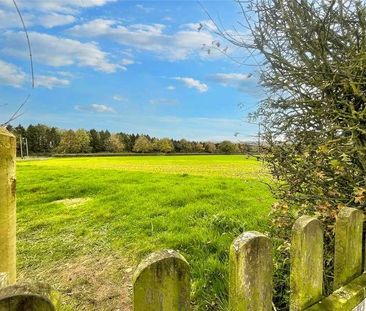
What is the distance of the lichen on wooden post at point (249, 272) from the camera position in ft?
4.21

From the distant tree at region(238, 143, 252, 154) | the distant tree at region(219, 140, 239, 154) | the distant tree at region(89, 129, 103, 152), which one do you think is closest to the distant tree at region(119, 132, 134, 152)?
the distant tree at region(89, 129, 103, 152)

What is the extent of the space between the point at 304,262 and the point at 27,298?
1.22 meters

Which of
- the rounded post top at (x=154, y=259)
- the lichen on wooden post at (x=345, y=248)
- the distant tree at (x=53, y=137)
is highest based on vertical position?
the distant tree at (x=53, y=137)

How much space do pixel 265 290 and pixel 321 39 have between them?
198 cm

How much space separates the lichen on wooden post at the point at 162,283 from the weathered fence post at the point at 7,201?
3.27 ft

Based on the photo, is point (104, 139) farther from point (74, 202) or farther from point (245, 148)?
point (245, 148)

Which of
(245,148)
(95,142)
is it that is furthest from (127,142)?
(245,148)

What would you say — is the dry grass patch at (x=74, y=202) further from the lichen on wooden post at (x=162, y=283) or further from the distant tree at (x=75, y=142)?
the distant tree at (x=75, y=142)

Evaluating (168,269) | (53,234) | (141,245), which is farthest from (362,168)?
(53,234)

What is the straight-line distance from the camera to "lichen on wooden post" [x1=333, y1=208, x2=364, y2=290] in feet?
6.25

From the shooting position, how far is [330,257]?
103 inches

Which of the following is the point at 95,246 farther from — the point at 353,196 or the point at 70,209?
the point at 353,196

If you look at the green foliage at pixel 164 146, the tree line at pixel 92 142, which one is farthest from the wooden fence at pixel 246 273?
the green foliage at pixel 164 146

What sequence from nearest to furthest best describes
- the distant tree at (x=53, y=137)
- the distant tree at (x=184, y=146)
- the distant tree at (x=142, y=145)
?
1. the distant tree at (x=184, y=146)
2. the distant tree at (x=53, y=137)
3. the distant tree at (x=142, y=145)
